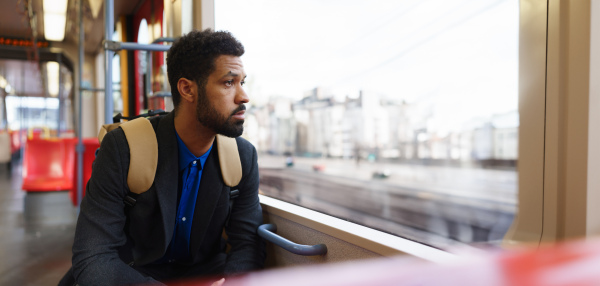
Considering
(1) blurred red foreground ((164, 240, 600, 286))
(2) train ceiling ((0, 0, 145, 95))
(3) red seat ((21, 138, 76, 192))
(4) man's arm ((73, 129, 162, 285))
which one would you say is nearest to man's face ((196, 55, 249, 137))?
(4) man's arm ((73, 129, 162, 285))

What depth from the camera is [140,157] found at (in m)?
1.28

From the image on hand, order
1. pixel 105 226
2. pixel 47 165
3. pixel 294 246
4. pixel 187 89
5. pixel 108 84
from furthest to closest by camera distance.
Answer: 1. pixel 47 165
2. pixel 108 84
3. pixel 187 89
4. pixel 294 246
5. pixel 105 226

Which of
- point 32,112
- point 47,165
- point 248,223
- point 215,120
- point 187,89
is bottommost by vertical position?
point 47,165

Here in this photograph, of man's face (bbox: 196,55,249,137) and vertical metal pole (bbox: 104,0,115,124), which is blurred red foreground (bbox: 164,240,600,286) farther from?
vertical metal pole (bbox: 104,0,115,124)

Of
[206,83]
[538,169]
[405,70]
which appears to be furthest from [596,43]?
[405,70]

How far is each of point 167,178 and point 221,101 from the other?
1.02ft

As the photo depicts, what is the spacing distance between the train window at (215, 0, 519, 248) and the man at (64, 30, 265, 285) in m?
0.98

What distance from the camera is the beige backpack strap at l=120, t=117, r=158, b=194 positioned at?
4.14 ft

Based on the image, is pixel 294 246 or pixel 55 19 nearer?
pixel 294 246

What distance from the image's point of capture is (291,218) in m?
1.47

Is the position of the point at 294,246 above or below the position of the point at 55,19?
below

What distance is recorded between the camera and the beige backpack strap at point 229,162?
1420 mm

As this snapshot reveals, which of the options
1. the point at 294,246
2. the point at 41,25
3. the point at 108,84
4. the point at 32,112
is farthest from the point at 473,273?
the point at 32,112

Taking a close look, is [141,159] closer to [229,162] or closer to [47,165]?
[229,162]
